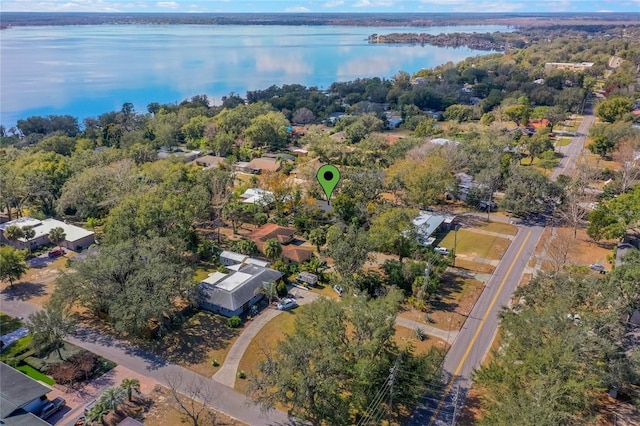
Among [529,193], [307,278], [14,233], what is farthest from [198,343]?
[529,193]

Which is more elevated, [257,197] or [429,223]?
[257,197]

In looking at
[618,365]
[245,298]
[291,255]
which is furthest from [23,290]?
[618,365]

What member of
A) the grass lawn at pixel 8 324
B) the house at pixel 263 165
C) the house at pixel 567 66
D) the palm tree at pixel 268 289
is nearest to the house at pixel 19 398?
the grass lawn at pixel 8 324

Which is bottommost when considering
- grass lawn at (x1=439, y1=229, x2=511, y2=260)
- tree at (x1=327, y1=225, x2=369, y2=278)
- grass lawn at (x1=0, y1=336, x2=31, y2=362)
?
grass lawn at (x1=439, y1=229, x2=511, y2=260)

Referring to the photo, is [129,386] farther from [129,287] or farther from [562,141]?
[562,141]

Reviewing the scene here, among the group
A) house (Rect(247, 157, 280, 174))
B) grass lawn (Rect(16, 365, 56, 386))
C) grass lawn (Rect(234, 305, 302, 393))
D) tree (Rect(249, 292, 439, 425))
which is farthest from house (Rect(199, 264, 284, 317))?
house (Rect(247, 157, 280, 174))

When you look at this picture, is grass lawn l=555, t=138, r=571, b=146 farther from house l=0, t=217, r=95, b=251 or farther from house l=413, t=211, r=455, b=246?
house l=0, t=217, r=95, b=251
